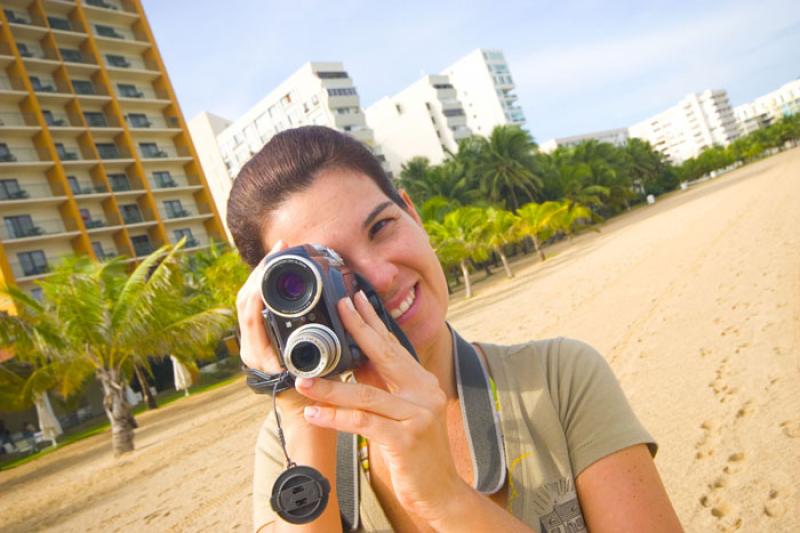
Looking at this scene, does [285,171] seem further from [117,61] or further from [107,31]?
[107,31]

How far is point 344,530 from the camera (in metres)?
1.16

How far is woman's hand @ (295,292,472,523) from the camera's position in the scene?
872mm

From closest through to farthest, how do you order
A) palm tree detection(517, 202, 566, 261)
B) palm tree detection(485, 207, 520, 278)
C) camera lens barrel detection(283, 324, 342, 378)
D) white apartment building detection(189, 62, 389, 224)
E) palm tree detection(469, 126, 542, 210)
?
camera lens barrel detection(283, 324, 342, 378)
palm tree detection(485, 207, 520, 278)
palm tree detection(517, 202, 566, 261)
palm tree detection(469, 126, 542, 210)
white apartment building detection(189, 62, 389, 224)

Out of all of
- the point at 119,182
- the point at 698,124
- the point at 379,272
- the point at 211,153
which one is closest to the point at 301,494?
the point at 379,272

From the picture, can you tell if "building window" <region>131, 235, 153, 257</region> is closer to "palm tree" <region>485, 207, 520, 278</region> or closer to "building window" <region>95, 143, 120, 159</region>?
"building window" <region>95, 143, 120, 159</region>

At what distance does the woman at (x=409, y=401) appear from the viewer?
0.90 m

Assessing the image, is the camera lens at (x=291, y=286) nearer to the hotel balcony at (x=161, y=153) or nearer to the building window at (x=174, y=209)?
the building window at (x=174, y=209)

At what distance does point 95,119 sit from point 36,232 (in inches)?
333

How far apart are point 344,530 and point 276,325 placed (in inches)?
19.6

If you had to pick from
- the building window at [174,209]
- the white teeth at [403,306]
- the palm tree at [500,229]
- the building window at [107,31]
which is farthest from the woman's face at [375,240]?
the building window at [107,31]

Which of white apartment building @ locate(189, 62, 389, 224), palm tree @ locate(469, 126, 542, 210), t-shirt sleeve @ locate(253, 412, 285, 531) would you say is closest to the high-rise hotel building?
white apartment building @ locate(189, 62, 389, 224)

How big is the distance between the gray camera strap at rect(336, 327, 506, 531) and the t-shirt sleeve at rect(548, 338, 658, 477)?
0.15 metres

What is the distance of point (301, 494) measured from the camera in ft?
3.27

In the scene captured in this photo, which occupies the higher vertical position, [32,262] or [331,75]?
[331,75]
